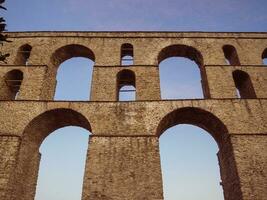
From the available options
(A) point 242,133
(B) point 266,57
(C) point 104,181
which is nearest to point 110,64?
(C) point 104,181

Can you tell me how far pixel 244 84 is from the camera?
45.8 ft

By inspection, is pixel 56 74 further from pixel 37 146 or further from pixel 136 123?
pixel 136 123

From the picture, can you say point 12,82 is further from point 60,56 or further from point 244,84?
point 244,84

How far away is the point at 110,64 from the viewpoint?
13.8 meters

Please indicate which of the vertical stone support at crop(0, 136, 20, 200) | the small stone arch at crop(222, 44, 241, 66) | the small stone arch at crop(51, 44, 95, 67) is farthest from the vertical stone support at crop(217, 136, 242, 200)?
the vertical stone support at crop(0, 136, 20, 200)

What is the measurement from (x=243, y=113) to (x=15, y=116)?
947 cm

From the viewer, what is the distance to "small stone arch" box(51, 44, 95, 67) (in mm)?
14580

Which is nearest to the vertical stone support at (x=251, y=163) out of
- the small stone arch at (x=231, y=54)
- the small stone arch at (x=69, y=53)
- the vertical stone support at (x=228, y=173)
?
the vertical stone support at (x=228, y=173)

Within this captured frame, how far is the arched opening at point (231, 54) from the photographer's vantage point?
1459 centimetres

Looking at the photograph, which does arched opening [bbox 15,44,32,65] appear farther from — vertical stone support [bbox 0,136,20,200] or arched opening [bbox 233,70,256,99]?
arched opening [bbox 233,70,256,99]

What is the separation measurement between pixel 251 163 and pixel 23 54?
1213 cm

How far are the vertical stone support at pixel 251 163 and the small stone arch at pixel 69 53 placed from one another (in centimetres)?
828

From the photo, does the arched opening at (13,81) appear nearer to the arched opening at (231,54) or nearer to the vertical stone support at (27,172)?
the vertical stone support at (27,172)

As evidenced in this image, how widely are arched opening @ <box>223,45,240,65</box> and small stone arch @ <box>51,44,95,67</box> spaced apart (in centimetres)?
709
